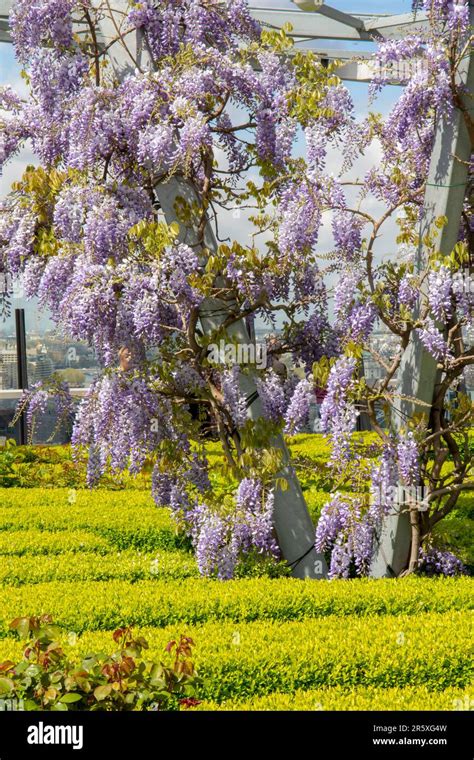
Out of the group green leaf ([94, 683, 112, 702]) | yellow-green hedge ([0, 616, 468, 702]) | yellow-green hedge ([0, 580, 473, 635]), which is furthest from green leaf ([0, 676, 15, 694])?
yellow-green hedge ([0, 580, 473, 635])

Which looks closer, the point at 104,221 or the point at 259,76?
the point at 104,221

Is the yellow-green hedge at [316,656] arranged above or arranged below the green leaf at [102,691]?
below

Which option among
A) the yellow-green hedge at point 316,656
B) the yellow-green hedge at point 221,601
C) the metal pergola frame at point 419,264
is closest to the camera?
the yellow-green hedge at point 316,656

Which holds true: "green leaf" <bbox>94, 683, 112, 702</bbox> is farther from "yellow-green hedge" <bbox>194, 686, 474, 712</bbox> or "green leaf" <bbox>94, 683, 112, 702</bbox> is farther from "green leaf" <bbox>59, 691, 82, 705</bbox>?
"yellow-green hedge" <bbox>194, 686, 474, 712</bbox>

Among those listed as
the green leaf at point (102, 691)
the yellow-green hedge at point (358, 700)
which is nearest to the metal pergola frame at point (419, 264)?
the yellow-green hedge at point (358, 700)

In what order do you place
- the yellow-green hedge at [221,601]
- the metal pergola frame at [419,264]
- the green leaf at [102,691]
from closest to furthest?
the green leaf at [102,691] → the yellow-green hedge at [221,601] → the metal pergola frame at [419,264]

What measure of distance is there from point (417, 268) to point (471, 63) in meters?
1.19

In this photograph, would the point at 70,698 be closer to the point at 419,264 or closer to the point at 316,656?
the point at 316,656

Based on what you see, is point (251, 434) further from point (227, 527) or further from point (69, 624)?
point (69, 624)

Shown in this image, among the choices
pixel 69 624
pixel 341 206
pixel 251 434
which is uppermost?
pixel 341 206

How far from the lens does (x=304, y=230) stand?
5.56 meters

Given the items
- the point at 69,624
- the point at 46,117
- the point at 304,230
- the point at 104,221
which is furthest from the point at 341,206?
the point at 69,624

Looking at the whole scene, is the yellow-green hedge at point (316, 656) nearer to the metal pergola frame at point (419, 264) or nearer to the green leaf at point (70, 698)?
the green leaf at point (70, 698)
